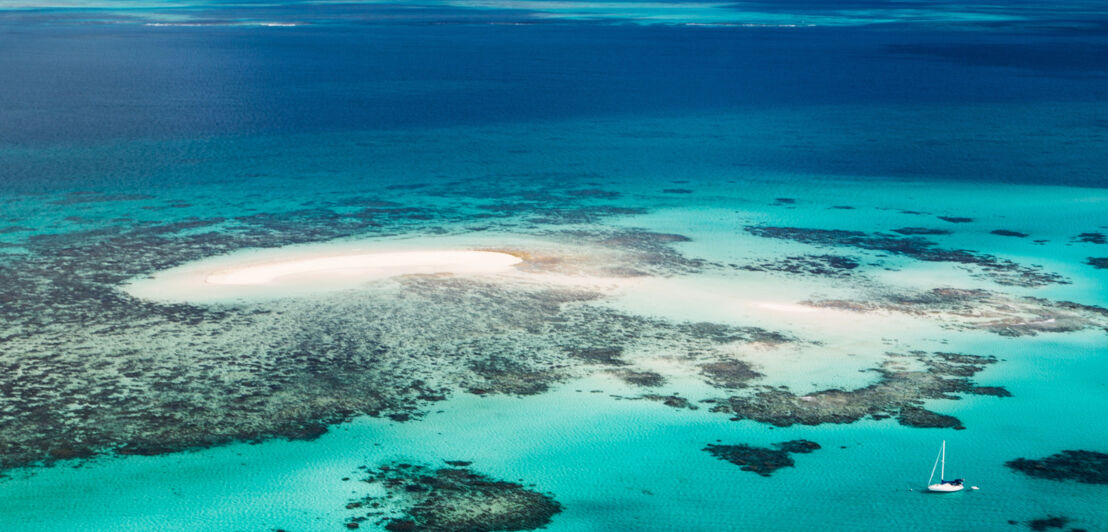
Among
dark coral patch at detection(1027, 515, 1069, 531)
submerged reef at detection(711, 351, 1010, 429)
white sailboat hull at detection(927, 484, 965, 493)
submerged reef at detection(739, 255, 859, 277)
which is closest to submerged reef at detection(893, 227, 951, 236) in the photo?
submerged reef at detection(739, 255, 859, 277)

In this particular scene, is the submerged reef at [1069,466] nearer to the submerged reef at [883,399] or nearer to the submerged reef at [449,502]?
the submerged reef at [883,399]

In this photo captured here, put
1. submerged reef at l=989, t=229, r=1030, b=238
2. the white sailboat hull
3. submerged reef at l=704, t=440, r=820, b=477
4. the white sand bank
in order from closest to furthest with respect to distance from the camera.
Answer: the white sailboat hull → submerged reef at l=704, t=440, r=820, b=477 → the white sand bank → submerged reef at l=989, t=229, r=1030, b=238

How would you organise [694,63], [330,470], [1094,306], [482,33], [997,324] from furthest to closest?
[482,33] → [694,63] → [1094,306] → [997,324] → [330,470]

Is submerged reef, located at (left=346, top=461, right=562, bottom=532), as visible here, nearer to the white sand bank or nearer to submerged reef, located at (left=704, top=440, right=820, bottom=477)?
submerged reef, located at (left=704, top=440, right=820, bottom=477)

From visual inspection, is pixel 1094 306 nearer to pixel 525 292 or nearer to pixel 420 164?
pixel 525 292

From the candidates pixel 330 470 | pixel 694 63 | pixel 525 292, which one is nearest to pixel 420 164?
pixel 525 292

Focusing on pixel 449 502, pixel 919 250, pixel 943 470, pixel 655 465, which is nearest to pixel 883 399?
pixel 943 470
